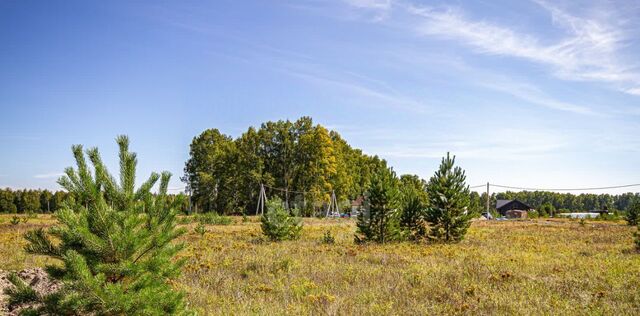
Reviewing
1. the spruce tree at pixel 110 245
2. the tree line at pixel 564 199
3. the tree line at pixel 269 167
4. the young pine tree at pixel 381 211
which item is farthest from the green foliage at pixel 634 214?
the tree line at pixel 564 199

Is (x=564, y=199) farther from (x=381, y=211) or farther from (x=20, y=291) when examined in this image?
(x=20, y=291)

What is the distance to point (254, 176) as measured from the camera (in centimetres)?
5391

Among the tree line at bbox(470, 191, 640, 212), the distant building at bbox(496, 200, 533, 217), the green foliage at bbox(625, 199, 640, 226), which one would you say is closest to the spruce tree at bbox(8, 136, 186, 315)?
the green foliage at bbox(625, 199, 640, 226)

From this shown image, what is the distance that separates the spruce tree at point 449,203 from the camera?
68.1 feet

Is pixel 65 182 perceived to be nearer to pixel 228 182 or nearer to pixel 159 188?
pixel 159 188

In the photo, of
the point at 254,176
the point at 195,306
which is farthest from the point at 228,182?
the point at 195,306

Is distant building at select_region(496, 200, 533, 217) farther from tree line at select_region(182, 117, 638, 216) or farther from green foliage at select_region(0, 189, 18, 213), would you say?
green foliage at select_region(0, 189, 18, 213)

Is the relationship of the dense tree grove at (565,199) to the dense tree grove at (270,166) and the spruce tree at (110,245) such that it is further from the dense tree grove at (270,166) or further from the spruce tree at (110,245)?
the spruce tree at (110,245)

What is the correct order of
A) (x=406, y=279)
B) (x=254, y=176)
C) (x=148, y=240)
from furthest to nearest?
(x=254, y=176) → (x=406, y=279) → (x=148, y=240)

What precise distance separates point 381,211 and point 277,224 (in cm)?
518

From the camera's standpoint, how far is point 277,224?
2014 centimetres

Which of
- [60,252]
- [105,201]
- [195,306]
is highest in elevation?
[105,201]

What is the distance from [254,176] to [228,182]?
5139 millimetres

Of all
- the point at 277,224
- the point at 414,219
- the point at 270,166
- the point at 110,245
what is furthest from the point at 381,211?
the point at 270,166
